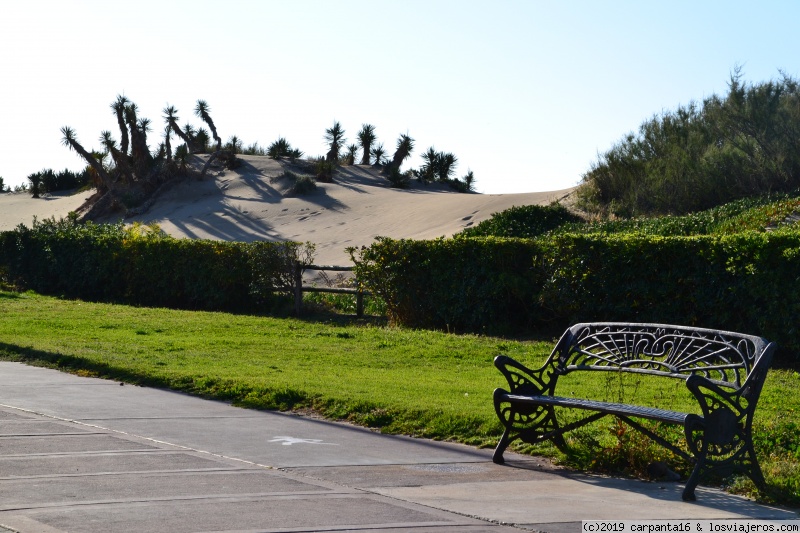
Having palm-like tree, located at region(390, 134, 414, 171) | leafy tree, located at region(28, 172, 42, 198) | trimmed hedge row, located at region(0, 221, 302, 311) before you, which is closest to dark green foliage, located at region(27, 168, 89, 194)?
leafy tree, located at region(28, 172, 42, 198)

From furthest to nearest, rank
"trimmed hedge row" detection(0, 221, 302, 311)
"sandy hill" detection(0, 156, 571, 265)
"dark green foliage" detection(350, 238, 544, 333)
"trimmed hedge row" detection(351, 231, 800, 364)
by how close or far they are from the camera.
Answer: "sandy hill" detection(0, 156, 571, 265), "trimmed hedge row" detection(0, 221, 302, 311), "dark green foliage" detection(350, 238, 544, 333), "trimmed hedge row" detection(351, 231, 800, 364)

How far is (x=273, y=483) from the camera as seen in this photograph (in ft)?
20.9

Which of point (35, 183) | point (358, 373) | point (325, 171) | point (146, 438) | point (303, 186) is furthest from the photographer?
point (35, 183)

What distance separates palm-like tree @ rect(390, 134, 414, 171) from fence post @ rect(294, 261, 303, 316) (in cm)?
2806

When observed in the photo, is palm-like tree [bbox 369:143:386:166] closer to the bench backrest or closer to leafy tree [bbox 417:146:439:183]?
leafy tree [bbox 417:146:439:183]

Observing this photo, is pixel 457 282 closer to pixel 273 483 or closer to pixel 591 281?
pixel 591 281

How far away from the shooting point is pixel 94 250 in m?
26.6

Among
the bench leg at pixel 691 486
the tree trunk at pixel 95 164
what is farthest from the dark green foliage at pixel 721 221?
the tree trunk at pixel 95 164

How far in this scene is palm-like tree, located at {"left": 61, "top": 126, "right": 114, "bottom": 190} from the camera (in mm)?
46281

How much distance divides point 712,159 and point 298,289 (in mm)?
14436

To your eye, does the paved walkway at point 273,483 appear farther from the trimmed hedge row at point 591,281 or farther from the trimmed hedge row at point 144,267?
the trimmed hedge row at point 144,267

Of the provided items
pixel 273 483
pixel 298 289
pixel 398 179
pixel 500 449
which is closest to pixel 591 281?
pixel 298 289

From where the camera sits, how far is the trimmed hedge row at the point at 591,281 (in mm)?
14211

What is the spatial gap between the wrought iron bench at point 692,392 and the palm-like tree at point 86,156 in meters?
42.2
